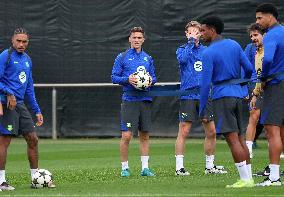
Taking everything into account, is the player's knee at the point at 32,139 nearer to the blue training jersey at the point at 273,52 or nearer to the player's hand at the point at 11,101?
the player's hand at the point at 11,101

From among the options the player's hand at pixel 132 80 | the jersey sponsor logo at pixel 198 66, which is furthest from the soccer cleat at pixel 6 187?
the jersey sponsor logo at pixel 198 66

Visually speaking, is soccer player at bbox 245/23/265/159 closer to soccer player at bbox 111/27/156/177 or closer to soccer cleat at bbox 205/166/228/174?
soccer cleat at bbox 205/166/228/174

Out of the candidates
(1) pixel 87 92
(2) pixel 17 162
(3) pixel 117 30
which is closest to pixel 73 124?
(1) pixel 87 92

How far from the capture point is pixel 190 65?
51.1 feet

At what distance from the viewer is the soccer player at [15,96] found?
13.2 meters

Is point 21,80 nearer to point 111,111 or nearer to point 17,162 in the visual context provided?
point 17,162

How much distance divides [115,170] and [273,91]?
4529mm

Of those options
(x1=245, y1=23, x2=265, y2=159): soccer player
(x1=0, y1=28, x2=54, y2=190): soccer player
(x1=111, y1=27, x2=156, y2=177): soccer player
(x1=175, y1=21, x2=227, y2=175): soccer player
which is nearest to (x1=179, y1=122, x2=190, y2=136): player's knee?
(x1=175, y1=21, x2=227, y2=175): soccer player

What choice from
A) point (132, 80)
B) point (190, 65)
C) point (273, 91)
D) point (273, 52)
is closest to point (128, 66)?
point (132, 80)

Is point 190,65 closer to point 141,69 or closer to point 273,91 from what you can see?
point 141,69

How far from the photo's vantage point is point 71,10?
2611 cm

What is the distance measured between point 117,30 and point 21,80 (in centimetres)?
1252

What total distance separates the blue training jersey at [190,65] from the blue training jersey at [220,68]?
299 cm

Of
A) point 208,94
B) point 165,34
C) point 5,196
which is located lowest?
point 5,196
